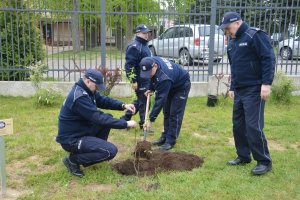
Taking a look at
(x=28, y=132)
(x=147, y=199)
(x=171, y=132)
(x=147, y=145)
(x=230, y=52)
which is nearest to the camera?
(x=147, y=199)

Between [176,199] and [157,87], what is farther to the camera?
[157,87]

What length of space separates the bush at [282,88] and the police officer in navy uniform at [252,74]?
413 centimetres

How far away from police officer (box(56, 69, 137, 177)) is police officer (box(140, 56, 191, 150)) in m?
0.65

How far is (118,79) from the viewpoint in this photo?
28.3 feet

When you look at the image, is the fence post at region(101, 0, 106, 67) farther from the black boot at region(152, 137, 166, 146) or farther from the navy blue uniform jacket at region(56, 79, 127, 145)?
the navy blue uniform jacket at region(56, 79, 127, 145)

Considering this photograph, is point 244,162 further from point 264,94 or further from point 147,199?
point 147,199

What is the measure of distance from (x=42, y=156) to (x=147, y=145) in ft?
5.05

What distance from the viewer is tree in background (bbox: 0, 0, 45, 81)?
9117 mm

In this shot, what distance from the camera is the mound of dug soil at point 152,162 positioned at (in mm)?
4688

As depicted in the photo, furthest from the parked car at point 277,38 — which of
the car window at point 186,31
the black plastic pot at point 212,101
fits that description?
the black plastic pot at point 212,101


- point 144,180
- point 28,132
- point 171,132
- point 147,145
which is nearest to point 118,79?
point 28,132

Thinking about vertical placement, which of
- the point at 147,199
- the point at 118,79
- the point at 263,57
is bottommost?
the point at 147,199

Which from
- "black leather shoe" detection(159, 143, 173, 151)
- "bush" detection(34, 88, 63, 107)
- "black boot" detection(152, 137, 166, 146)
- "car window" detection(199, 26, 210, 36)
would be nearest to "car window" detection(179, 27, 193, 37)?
"car window" detection(199, 26, 210, 36)

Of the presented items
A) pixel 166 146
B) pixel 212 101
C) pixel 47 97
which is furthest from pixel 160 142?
pixel 47 97
